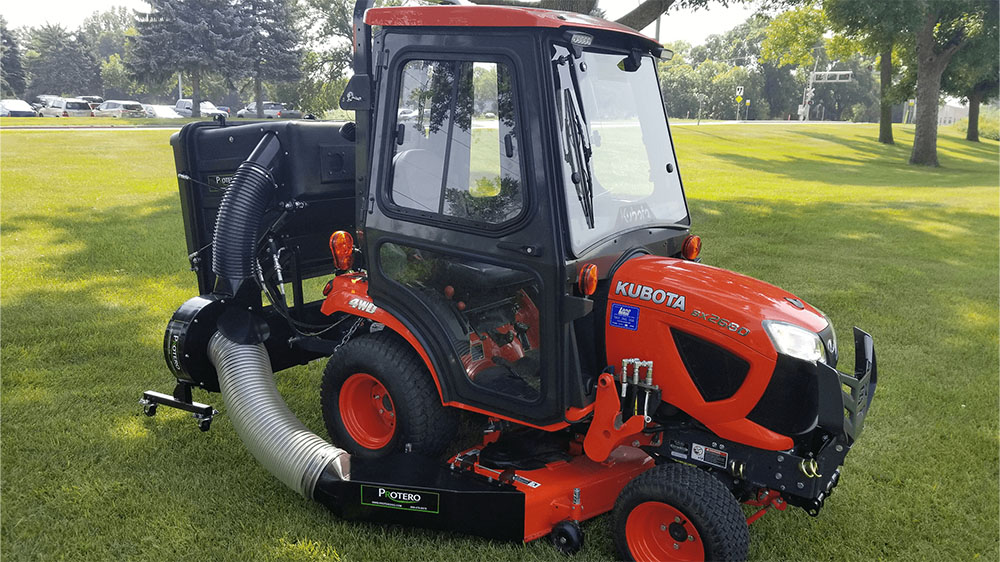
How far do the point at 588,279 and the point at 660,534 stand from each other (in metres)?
1.18

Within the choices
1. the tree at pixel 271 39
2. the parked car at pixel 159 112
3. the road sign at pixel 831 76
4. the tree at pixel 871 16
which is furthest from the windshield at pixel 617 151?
the road sign at pixel 831 76

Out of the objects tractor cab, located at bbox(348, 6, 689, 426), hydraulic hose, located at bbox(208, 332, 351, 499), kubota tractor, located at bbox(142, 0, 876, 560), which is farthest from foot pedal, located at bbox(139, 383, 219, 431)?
tractor cab, located at bbox(348, 6, 689, 426)

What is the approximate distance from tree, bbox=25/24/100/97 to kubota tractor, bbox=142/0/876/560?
200 feet

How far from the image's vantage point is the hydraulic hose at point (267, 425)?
3775mm

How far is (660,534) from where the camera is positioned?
11.1 ft

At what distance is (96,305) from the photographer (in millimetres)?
7160

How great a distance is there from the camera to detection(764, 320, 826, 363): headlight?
3.21 meters

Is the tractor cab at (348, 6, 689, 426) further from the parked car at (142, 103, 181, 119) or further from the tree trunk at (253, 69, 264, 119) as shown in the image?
the parked car at (142, 103, 181, 119)

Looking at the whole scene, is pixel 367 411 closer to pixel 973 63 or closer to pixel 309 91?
pixel 973 63

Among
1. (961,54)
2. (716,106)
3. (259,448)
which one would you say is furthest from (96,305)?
(716,106)

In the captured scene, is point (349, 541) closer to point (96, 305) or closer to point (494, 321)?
point (494, 321)

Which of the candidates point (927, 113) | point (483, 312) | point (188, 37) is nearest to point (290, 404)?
point (483, 312)

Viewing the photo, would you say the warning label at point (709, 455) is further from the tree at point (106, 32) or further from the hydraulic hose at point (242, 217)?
the tree at point (106, 32)

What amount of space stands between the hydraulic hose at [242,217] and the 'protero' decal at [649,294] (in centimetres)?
228
